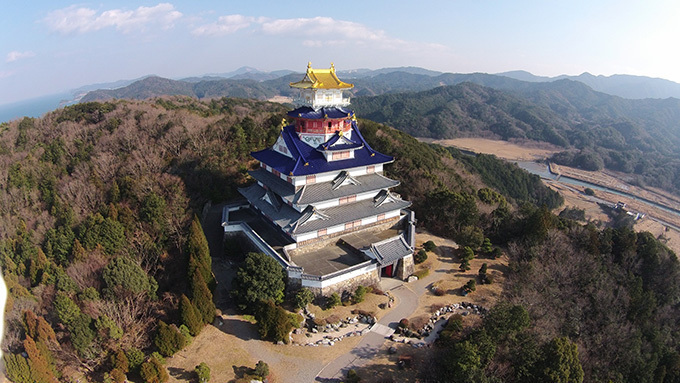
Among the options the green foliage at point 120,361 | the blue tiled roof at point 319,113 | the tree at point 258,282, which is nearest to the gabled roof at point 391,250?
the tree at point 258,282

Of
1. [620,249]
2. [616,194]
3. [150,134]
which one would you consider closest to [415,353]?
[620,249]

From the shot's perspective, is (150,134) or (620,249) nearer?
(620,249)

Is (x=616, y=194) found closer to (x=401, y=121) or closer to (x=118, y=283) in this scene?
(x=401, y=121)

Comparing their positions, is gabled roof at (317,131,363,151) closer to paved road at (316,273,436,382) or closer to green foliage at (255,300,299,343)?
paved road at (316,273,436,382)

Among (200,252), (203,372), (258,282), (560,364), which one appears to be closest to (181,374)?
(203,372)

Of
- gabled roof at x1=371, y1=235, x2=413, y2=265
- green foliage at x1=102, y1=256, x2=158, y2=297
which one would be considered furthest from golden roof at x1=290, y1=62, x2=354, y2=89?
green foliage at x1=102, y1=256, x2=158, y2=297

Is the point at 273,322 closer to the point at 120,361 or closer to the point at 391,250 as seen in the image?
the point at 120,361
